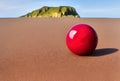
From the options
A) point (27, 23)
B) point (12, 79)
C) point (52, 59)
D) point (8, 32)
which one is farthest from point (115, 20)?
point (12, 79)

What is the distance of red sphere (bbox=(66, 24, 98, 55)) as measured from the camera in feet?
27.3

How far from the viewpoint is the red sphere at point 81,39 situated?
27.3 feet

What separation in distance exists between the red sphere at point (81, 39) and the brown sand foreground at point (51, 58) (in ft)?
0.92

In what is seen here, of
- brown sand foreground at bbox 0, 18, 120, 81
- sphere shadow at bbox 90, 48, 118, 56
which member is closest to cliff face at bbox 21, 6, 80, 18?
brown sand foreground at bbox 0, 18, 120, 81

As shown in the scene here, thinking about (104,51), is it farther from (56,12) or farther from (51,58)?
(56,12)

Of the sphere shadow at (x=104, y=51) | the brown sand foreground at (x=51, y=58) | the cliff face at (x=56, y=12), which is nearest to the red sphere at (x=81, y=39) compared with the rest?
the brown sand foreground at (x=51, y=58)

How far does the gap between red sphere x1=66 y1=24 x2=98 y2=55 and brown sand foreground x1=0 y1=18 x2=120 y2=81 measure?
280 millimetres

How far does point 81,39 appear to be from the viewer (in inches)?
328

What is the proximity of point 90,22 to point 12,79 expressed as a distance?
858cm

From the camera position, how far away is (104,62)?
8.26 metres

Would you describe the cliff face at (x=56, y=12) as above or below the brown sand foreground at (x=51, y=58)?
below

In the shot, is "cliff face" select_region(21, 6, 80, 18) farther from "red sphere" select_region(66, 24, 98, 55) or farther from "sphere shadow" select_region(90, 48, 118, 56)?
"red sphere" select_region(66, 24, 98, 55)

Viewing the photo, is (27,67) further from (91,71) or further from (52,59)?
(91,71)

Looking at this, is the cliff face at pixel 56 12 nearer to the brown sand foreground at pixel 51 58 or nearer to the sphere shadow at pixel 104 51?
the brown sand foreground at pixel 51 58
